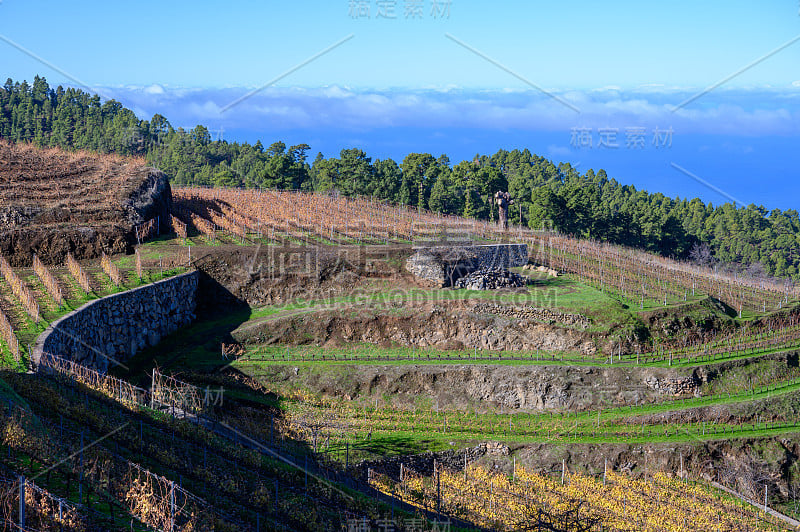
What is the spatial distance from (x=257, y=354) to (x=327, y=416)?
789 centimetres

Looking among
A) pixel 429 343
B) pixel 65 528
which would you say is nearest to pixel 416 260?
pixel 429 343

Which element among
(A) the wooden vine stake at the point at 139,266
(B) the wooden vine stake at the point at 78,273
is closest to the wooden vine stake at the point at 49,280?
(B) the wooden vine stake at the point at 78,273

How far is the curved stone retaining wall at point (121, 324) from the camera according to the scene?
115 ft

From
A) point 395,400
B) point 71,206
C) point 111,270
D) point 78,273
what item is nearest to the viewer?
point 395,400

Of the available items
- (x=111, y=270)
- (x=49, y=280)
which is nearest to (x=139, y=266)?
(x=111, y=270)

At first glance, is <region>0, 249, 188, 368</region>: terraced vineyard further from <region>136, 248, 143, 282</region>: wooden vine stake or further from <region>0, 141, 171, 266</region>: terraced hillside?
<region>0, 141, 171, 266</region>: terraced hillside

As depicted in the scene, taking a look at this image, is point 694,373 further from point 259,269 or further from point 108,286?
point 108,286

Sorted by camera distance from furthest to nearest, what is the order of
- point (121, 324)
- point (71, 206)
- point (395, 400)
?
point (71, 206) < point (121, 324) < point (395, 400)

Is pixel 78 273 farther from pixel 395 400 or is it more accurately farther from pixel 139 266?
pixel 395 400

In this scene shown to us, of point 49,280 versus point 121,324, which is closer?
point 121,324

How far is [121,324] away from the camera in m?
41.2

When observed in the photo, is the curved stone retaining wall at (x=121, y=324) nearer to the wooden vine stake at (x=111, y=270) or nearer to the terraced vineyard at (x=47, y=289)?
the terraced vineyard at (x=47, y=289)

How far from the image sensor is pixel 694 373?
40.9 m

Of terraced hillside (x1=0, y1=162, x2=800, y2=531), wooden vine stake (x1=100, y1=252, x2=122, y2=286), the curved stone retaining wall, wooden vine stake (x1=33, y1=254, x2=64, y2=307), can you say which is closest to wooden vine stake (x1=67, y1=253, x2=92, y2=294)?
terraced hillside (x1=0, y1=162, x2=800, y2=531)
